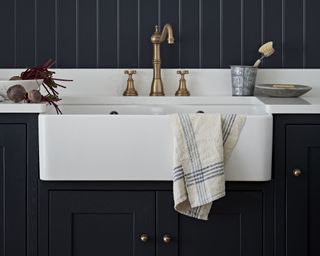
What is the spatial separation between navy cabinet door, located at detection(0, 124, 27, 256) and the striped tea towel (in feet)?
1.83

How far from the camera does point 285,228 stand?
10.7ft

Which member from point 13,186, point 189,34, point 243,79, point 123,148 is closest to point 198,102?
point 243,79

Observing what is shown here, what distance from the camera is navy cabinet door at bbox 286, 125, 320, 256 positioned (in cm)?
323

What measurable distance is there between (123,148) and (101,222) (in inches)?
11.2

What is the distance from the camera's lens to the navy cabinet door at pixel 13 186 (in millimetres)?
3229

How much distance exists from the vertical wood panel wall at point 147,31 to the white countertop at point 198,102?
0.22 meters

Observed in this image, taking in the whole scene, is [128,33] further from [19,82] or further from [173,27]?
[19,82]

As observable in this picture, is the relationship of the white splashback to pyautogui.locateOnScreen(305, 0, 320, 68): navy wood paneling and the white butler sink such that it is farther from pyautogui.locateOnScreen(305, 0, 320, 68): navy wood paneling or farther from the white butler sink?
the white butler sink

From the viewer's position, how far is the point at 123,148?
319 centimetres

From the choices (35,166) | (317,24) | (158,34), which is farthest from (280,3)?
(35,166)

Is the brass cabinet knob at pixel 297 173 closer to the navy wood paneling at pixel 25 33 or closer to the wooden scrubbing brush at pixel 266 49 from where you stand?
the wooden scrubbing brush at pixel 266 49

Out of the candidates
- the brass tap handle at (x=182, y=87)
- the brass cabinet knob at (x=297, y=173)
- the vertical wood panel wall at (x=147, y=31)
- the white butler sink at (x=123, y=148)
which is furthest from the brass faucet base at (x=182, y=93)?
the brass cabinet knob at (x=297, y=173)

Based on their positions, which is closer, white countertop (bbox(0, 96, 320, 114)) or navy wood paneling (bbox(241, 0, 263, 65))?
white countertop (bbox(0, 96, 320, 114))

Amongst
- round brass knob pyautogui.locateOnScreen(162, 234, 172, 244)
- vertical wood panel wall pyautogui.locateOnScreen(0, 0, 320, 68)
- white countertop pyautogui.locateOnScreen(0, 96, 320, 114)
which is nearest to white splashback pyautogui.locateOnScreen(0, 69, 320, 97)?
vertical wood panel wall pyautogui.locateOnScreen(0, 0, 320, 68)
